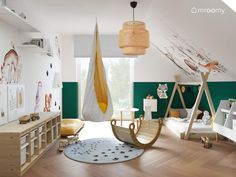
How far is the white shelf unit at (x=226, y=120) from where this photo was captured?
3437 mm

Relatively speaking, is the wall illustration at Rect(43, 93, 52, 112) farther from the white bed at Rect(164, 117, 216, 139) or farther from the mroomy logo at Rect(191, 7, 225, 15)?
the mroomy logo at Rect(191, 7, 225, 15)

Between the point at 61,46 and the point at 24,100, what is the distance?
2958 mm

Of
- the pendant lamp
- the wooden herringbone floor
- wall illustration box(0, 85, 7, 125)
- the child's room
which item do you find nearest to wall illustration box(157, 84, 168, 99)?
the child's room

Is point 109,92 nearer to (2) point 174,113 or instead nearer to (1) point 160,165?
(1) point 160,165

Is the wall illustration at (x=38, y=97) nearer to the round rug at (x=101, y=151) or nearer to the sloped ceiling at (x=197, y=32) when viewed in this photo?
the round rug at (x=101, y=151)

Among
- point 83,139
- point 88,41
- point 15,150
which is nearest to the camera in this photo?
point 15,150

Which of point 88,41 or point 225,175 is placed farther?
point 88,41

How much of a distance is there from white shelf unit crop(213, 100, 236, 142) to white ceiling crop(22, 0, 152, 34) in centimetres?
219

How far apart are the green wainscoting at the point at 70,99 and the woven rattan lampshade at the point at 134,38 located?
3477mm

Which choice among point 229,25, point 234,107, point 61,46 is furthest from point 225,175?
point 61,46

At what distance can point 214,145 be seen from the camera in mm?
3881

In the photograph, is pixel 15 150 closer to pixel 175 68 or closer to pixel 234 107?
pixel 234 107

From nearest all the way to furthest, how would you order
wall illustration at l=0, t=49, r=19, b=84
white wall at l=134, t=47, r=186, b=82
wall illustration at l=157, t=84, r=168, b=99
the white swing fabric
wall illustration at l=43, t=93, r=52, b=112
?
wall illustration at l=0, t=49, r=19, b=84
the white swing fabric
wall illustration at l=43, t=93, r=52, b=112
wall illustration at l=157, t=84, r=168, b=99
white wall at l=134, t=47, r=186, b=82

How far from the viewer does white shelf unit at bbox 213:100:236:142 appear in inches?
135
